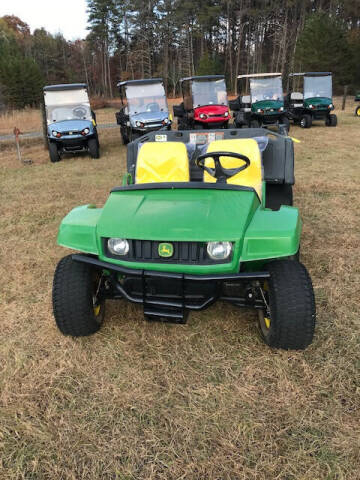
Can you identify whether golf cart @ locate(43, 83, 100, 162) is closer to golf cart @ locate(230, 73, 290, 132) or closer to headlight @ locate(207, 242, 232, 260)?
golf cart @ locate(230, 73, 290, 132)

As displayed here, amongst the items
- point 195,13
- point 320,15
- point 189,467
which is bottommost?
point 189,467

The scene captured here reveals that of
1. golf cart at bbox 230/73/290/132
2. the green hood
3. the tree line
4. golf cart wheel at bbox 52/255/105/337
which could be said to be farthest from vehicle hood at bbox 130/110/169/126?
the tree line

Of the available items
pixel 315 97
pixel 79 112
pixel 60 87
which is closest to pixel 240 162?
pixel 79 112

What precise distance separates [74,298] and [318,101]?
41.4 ft

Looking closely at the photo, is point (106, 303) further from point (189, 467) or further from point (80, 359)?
point (189, 467)

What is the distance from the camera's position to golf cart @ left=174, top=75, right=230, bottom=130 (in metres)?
11.3

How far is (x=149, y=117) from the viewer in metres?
10.2

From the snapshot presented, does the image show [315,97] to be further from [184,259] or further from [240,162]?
[184,259]

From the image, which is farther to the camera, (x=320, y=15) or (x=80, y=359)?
(x=320, y=15)

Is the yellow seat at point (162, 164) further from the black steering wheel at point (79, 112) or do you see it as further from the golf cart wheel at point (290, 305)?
the black steering wheel at point (79, 112)

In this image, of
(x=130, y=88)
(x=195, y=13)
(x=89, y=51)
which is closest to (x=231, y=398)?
(x=130, y=88)

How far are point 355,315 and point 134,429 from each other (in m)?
1.72

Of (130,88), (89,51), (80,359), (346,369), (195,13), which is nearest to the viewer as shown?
(346,369)

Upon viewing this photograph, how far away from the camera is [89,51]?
4709cm
